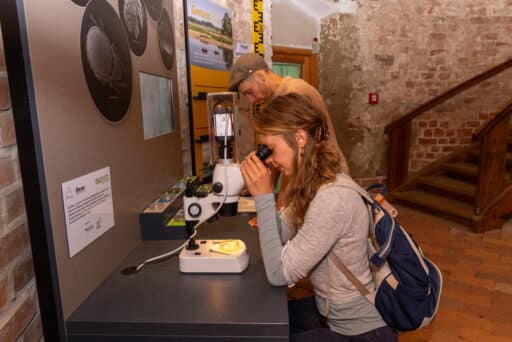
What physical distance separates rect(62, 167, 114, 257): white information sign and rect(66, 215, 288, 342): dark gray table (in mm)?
192

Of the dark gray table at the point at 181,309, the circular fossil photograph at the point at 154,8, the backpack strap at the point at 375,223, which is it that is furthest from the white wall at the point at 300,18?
the dark gray table at the point at 181,309

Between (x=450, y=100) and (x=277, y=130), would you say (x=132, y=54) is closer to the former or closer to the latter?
(x=277, y=130)

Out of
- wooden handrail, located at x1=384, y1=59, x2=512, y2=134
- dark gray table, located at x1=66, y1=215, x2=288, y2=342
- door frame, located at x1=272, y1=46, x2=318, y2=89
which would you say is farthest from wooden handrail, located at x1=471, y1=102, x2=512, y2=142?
dark gray table, located at x1=66, y1=215, x2=288, y2=342

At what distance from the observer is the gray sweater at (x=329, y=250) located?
1.23 m

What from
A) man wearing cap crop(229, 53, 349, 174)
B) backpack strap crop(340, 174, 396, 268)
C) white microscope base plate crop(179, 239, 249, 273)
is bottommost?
white microscope base plate crop(179, 239, 249, 273)

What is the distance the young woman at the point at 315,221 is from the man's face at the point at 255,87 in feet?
3.87

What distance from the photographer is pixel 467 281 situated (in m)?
3.05

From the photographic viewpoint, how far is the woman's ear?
52.6 inches

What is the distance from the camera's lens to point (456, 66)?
5.65 meters

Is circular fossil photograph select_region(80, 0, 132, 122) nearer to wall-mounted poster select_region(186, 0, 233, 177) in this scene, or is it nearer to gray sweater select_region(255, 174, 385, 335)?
gray sweater select_region(255, 174, 385, 335)

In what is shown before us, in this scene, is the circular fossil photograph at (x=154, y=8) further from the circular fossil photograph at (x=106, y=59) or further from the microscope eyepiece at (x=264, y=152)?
the microscope eyepiece at (x=264, y=152)

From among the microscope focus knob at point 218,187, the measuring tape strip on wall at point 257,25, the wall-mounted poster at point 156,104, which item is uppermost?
the measuring tape strip on wall at point 257,25

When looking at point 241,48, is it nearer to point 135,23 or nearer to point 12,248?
point 135,23

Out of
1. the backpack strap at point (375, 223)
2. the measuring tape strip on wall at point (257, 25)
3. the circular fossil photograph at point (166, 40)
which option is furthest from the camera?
the measuring tape strip on wall at point (257, 25)
